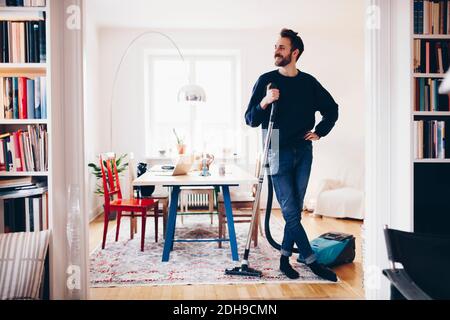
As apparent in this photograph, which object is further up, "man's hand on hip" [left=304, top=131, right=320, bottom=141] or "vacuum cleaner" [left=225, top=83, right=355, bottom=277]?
"man's hand on hip" [left=304, top=131, right=320, bottom=141]

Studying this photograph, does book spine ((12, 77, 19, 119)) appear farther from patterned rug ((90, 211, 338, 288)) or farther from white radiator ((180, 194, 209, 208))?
white radiator ((180, 194, 209, 208))

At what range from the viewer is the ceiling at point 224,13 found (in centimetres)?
457

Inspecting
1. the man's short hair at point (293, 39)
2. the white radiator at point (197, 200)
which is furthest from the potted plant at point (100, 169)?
the man's short hair at point (293, 39)

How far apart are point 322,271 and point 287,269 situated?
0.84 ft

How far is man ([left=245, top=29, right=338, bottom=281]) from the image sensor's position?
9.69 ft

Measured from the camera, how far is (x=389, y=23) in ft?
7.30

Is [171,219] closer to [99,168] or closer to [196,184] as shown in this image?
[196,184]

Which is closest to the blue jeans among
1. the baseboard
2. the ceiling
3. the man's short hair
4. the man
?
the man

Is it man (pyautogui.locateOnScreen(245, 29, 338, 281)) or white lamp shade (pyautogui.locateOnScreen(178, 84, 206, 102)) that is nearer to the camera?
man (pyautogui.locateOnScreen(245, 29, 338, 281))

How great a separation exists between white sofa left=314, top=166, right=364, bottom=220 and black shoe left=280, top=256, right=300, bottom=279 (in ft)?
6.30

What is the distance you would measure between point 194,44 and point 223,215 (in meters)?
2.91

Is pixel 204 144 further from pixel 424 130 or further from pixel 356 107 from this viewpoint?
pixel 424 130

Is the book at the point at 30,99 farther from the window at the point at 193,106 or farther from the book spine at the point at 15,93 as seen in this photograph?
the window at the point at 193,106
